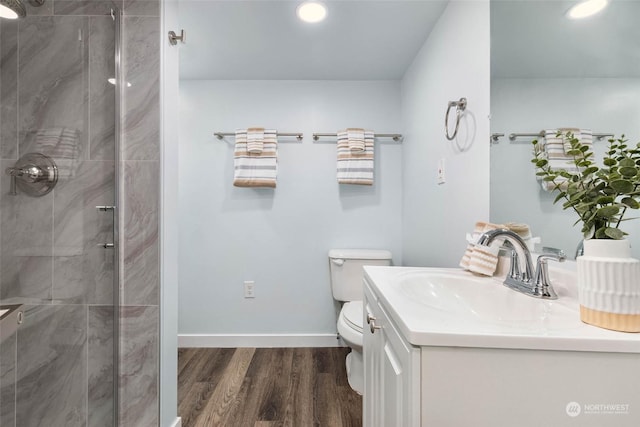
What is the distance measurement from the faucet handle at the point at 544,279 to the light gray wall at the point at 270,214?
4.88 feet

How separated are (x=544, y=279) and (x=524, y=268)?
7 cm

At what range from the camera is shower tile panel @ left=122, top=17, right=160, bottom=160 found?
4.17 ft

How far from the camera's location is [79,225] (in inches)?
43.0

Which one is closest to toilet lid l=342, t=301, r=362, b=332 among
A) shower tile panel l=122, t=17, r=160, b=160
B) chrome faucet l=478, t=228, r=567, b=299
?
chrome faucet l=478, t=228, r=567, b=299

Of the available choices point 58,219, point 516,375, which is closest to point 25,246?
point 58,219

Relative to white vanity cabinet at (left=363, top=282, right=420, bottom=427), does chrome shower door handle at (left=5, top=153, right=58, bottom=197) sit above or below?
above

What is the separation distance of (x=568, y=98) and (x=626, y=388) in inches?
31.4

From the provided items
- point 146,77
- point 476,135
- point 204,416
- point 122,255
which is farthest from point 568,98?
point 204,416

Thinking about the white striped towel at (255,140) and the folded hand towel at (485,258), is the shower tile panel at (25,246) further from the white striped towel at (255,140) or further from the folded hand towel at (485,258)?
the folded hand towel at (485,258)

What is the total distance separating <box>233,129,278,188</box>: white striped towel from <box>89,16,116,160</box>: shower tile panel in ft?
3.30

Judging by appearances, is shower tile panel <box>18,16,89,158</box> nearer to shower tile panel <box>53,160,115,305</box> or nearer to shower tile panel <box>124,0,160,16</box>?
shower tile panel <box>53,160,115,305</box>

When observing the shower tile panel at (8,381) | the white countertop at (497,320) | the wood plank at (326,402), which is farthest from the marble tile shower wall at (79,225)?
the white countertop at (497,320)

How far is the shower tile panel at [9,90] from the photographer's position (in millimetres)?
841

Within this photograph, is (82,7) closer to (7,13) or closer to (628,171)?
(7,13)
